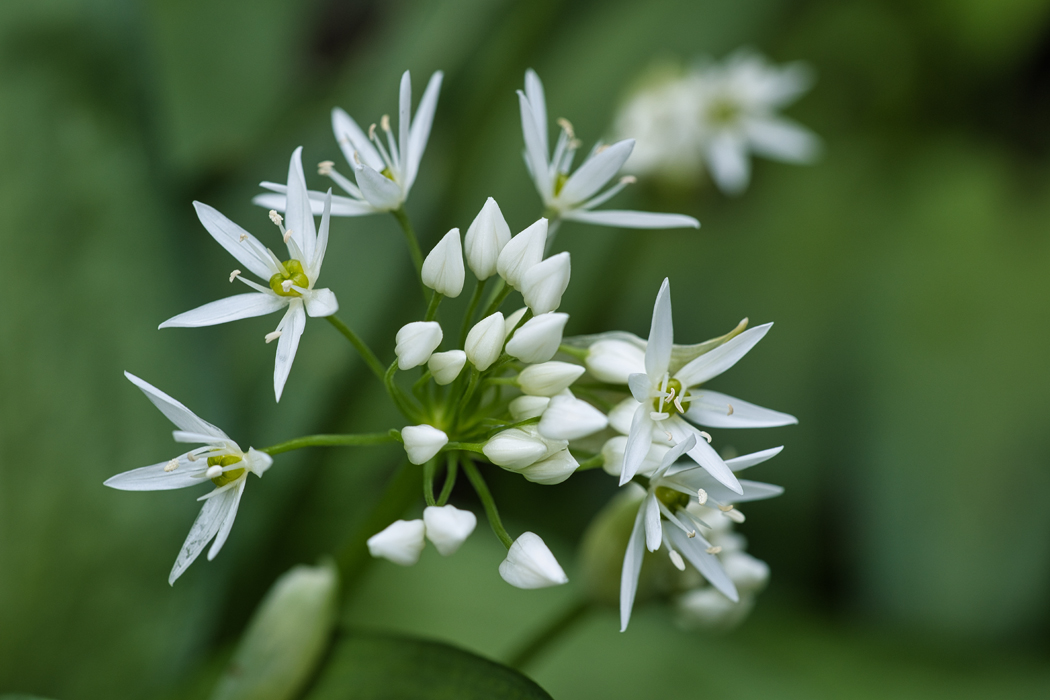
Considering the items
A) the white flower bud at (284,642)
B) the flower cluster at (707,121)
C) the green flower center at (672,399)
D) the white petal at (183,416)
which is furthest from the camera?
the flower cluster at (707,121)

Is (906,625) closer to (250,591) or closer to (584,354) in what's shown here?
(584,354)

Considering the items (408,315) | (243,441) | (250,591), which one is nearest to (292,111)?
(408,315)

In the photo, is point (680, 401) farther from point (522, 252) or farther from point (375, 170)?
point (375, 170)

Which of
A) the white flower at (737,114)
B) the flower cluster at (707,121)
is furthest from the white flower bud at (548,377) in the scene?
the white flower at (737,114)

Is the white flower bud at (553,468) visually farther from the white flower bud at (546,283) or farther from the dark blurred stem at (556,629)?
the dark blurred stem at (556,629)

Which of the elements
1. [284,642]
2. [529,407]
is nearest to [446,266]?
[529,407]
